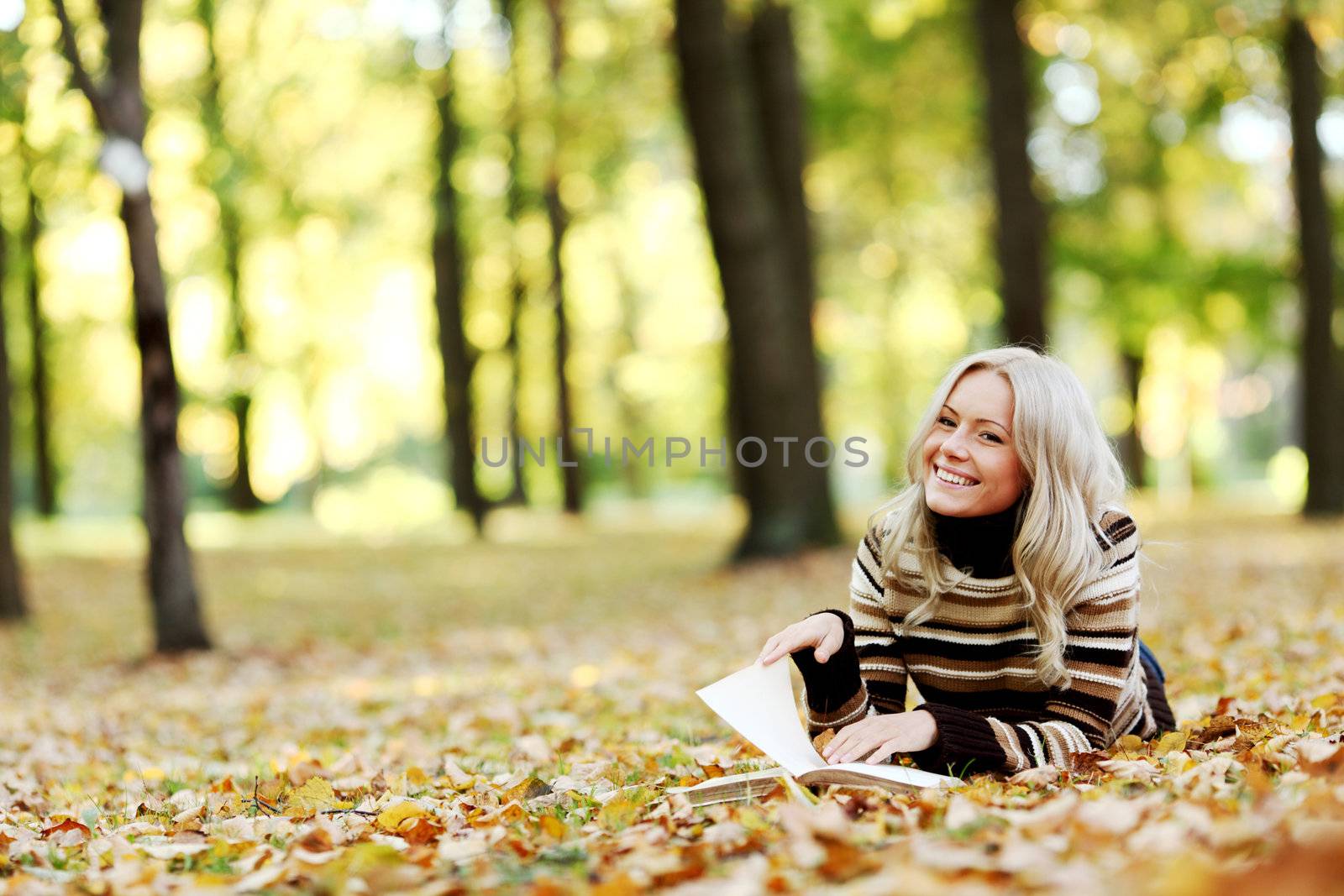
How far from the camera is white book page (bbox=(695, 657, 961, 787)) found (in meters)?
3.04

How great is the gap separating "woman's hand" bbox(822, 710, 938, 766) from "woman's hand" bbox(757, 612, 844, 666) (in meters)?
0.21

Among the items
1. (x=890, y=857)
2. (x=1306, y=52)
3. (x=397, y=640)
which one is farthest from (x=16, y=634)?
(x=1306, y=52)

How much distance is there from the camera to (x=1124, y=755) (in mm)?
3248

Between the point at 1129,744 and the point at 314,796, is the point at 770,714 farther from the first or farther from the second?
the point at 314,796

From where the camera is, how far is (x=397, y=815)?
3.12 metres

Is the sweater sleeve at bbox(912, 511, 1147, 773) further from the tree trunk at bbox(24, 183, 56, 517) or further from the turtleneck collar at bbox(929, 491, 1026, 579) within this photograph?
the tree trunk at bbox(24, 183, 56, 517)

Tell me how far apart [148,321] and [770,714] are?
248 inches

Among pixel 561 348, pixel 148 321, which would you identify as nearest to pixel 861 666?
pixel 148 321

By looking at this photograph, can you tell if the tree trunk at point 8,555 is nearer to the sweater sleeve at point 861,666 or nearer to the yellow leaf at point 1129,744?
the sweater sleeve at point 861,666

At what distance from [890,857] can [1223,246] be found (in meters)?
19.4

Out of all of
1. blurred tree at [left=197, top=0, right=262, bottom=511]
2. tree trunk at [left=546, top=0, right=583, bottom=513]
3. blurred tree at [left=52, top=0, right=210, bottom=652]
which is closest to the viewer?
blurred tree at [left=52, top=0, right=210, bottom=652]

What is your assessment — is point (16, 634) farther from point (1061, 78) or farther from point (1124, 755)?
point (1061, 78)

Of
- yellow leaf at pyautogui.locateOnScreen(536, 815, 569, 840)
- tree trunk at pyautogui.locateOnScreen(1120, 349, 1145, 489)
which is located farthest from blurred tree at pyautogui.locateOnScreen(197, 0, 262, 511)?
tree trunk at pyautogui.locateOnScreen(1120, 349, 1145, 489)

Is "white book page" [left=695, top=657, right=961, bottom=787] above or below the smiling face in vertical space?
below
